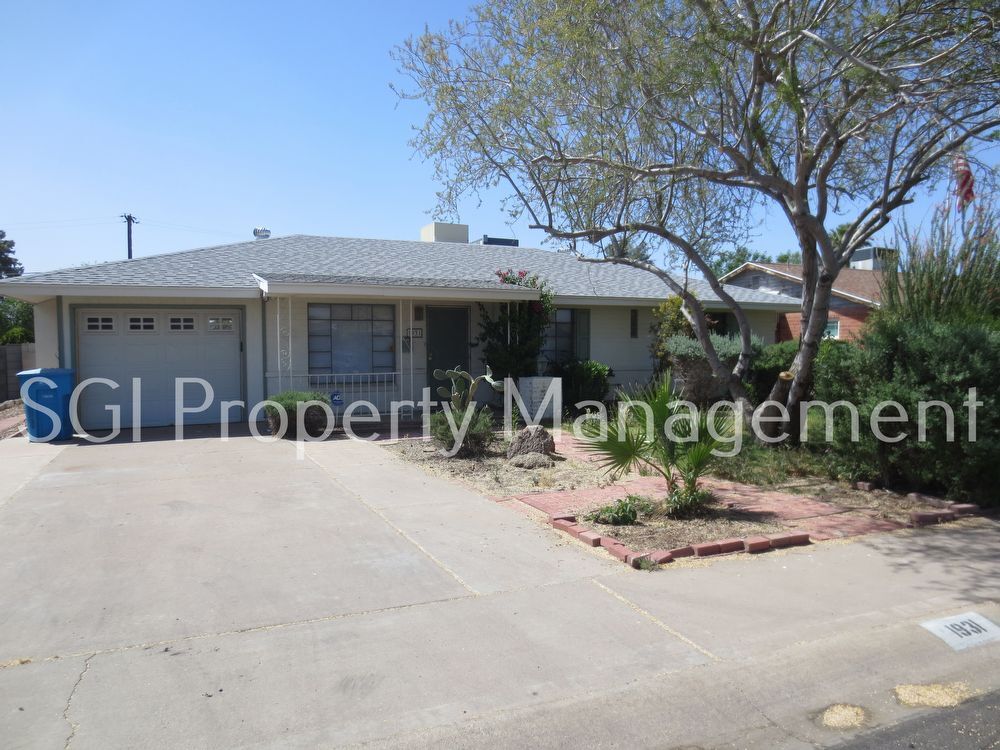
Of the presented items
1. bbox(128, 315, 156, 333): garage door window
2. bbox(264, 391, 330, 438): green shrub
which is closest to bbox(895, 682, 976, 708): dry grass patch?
bbox(264, 391, 330, 438): green shrub

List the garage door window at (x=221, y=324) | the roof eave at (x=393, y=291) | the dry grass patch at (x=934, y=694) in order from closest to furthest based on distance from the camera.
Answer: the dry grass patch at (x=934, y=694) < the roof eave at (x=393, y=291) < the garage door window at (x=221, y=324)

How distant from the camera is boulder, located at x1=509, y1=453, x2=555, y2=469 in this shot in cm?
1055

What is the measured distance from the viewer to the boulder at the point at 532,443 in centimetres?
1091

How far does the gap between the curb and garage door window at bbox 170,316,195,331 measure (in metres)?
9.78

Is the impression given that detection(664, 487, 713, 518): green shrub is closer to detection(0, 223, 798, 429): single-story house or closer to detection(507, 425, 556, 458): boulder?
detection(507, 425, 556, 458): boulder

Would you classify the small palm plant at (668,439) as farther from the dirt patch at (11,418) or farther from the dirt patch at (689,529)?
the dirt patch at (11,418)

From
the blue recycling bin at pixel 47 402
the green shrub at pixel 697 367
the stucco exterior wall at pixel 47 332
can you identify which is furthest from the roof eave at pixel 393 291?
the stucco exterior wall at pixel 47 332

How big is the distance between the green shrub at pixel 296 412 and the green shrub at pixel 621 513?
6.63 meters

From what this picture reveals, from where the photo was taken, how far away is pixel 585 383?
16375 millimetres

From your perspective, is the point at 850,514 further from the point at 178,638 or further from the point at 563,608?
the point at 178,638

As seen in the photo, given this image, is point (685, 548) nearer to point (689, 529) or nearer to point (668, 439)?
point (689, 529)

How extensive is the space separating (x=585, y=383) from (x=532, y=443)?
18.6 feet

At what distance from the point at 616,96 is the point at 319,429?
7388mm

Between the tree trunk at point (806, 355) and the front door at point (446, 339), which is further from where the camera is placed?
the front door at point (446, 339)
